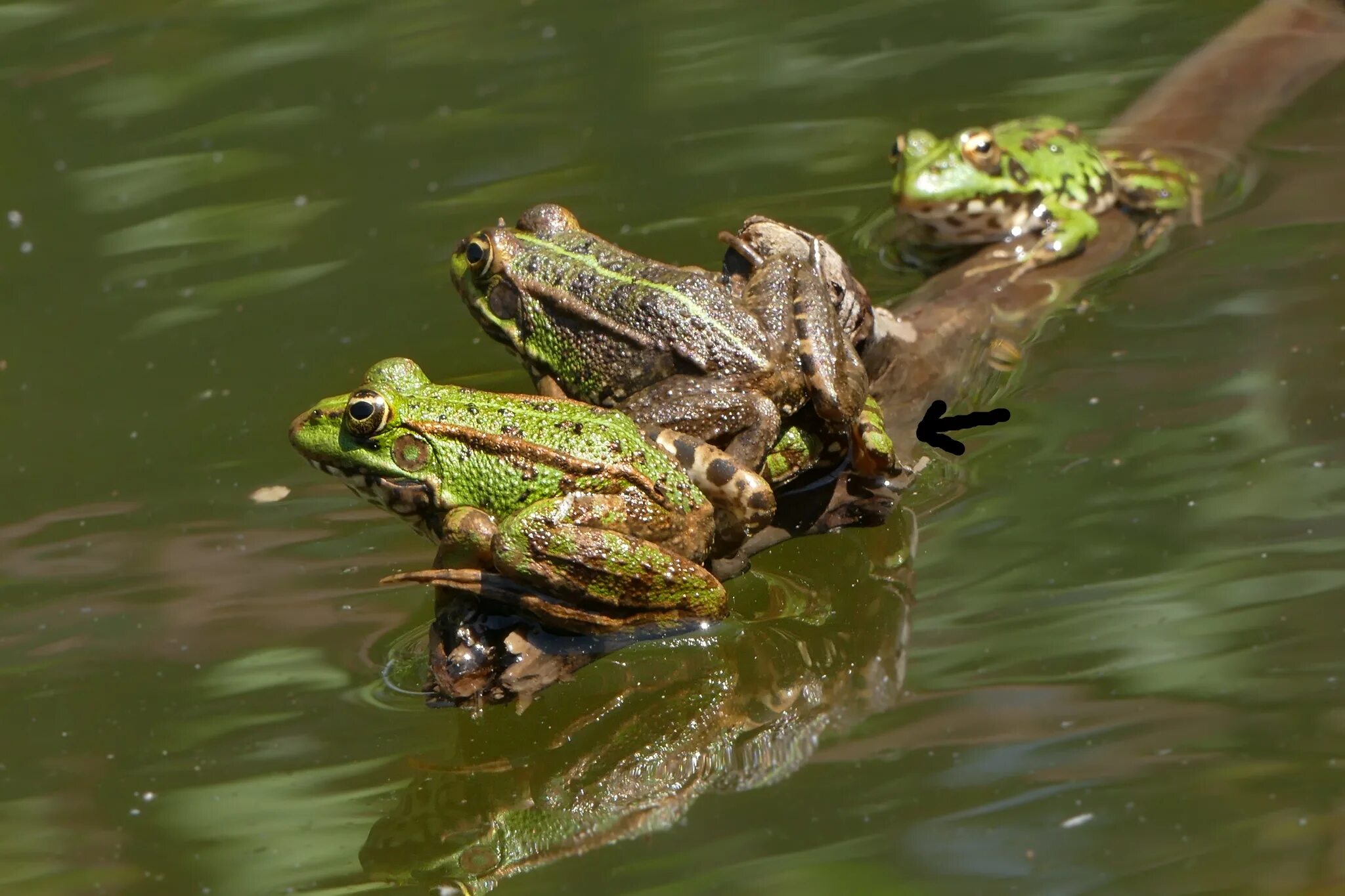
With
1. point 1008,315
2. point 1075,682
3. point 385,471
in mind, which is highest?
point 385,471

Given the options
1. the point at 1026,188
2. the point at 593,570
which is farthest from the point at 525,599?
the point at 1026,188

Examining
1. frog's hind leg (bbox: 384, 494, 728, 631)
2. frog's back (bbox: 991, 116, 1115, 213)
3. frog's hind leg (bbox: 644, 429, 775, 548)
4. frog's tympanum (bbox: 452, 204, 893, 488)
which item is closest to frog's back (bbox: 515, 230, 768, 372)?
frog's tympanum (bbox: 452, 204, 893, 488)

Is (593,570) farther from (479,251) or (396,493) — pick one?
(479,251)

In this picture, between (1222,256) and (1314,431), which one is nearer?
(1314,431)

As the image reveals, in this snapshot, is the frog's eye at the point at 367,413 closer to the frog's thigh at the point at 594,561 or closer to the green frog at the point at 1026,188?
the frog's thigh at the point at 594,561

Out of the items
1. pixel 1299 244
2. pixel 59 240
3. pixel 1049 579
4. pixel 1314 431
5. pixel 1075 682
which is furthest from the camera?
pixel 59 240

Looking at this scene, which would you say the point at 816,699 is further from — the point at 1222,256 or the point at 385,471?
the point at 1222,256

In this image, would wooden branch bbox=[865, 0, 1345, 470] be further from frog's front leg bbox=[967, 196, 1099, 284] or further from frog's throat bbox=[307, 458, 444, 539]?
frog's throat bbox=[307, 458, 444, 539]

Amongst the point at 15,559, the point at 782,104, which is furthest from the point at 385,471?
the point at 782,104
